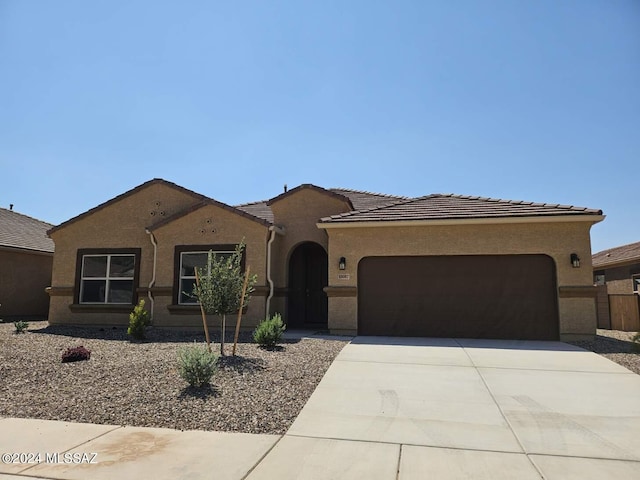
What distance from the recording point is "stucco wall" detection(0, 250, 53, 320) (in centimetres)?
1856

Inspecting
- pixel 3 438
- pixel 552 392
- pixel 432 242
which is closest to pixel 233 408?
pixel 3 438

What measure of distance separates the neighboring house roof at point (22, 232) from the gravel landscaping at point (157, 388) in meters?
11.0

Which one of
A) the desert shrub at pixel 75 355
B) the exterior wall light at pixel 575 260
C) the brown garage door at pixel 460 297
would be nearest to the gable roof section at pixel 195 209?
the brown garage door at pixel 460 297

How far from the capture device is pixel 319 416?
5.93m

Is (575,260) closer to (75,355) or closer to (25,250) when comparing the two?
(75,355)

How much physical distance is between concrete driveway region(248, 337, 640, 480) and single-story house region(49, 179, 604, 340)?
3123 millimetres

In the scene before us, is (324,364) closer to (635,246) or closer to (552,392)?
(552,392)

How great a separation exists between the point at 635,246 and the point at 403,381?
66.0 feet

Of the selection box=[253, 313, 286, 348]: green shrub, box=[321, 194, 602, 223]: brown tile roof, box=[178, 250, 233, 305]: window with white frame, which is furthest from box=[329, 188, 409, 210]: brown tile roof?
box=[253, 313, 286, 348]: green shrub

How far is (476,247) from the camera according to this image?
12.7 m

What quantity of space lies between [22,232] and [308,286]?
15314 mm

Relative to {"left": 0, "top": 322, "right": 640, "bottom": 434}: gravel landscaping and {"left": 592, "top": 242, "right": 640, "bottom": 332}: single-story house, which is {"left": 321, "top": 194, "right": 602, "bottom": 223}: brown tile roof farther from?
{"left": 592, "top": 242, "right": 640, "bottom": 332}: single-story house

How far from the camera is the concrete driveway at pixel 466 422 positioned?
441 centimetres

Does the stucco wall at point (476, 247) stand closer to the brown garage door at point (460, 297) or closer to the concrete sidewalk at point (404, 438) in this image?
the brown garage door at point (460, 297)
